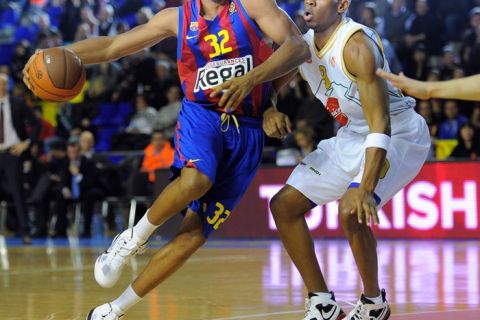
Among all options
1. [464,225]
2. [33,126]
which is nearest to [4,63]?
[33,126]

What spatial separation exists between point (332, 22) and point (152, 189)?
809cm

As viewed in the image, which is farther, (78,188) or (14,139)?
(78,188)

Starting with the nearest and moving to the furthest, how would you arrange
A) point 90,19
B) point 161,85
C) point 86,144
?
point 86,144
point 161,85
point 90,19

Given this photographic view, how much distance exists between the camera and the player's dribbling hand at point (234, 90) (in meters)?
5.00

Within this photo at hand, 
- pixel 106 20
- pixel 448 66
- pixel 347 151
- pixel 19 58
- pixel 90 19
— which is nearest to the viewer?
pixel 347 151

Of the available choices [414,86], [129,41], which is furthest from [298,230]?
→ [414,86]

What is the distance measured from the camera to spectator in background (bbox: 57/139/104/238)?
531 inches

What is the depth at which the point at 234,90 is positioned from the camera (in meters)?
5.00

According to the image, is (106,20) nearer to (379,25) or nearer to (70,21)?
(70,21)

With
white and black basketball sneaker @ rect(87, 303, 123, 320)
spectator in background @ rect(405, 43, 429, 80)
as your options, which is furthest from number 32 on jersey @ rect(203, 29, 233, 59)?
spectator in background @ rect(405, 43, 429, 80)

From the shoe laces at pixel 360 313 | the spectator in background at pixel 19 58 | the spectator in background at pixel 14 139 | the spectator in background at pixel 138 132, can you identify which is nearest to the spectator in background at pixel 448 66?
the spectator in background at pixel 138 132

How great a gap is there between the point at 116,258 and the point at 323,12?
1.73 metres

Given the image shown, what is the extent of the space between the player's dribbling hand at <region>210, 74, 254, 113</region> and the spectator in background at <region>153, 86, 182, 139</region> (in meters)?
9.09

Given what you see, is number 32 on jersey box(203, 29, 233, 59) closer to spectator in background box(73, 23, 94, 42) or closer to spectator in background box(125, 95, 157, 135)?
spectator in background box(125, 95, 157, 135)
